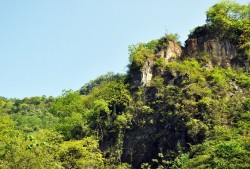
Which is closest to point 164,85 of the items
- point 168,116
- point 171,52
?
point 168,116

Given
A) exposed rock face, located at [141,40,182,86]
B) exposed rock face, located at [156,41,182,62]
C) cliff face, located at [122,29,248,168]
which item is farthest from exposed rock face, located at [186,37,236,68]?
exposed rock face, located at [141,40,182,86]

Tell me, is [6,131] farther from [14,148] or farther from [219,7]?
[219,7]

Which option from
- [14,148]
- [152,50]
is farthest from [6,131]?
[152,50]

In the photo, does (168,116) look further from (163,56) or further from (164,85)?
(163,56)

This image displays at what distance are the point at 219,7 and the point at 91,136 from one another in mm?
19166

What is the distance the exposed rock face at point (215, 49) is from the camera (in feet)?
111

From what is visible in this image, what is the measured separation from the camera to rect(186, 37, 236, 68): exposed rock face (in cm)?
3373

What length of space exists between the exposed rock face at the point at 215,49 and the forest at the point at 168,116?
98mm

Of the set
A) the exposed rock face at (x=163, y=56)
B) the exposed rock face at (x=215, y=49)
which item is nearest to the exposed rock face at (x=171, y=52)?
the exposed rock face at (x=163, y=56)

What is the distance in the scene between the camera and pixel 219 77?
29.9 metres

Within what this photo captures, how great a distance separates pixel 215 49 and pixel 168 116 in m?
10.7

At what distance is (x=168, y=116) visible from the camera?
27812 mm

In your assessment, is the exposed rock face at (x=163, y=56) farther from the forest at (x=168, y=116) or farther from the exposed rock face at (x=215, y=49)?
the exposed rock face at (x=215, y=49)

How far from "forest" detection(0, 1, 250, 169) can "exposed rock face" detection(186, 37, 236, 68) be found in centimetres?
10
